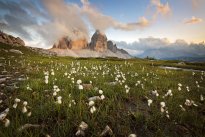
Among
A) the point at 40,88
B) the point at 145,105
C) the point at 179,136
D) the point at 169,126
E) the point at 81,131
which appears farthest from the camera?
the point at 40,88

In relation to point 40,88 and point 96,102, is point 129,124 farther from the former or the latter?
point 40,88

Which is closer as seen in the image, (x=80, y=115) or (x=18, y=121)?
(x=18, y=121)

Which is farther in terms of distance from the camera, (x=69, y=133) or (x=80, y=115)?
(x=80, y=115)

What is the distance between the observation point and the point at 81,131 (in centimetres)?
446

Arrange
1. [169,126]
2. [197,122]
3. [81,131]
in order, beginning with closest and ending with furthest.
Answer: [81,131]
[169,126]
[197,122]

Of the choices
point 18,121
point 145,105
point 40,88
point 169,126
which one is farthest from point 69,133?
point 40,88

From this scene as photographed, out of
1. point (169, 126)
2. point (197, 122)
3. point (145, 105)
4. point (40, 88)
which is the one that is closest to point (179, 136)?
point (169, 126)

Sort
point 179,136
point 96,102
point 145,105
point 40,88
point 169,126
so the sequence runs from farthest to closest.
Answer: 1. point 40,88
2. point 145,105
3. point 96,102
4. point 169,126
5. point 179,136

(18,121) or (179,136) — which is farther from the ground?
(18,121)

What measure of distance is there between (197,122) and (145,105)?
6.71 feet

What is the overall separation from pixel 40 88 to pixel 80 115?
406cm

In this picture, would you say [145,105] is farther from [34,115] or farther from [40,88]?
[40,88]

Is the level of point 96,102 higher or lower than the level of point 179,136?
higher

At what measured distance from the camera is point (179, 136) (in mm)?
4980
